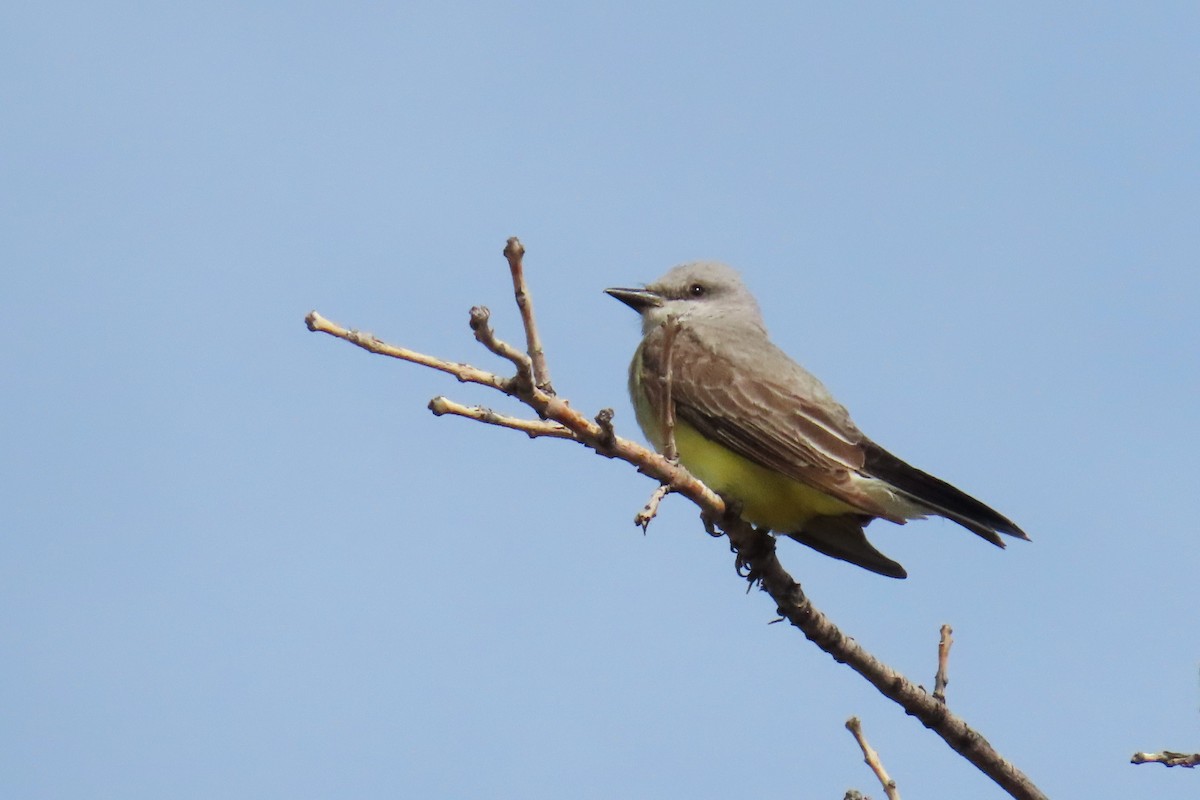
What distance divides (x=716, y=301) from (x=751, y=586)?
285 centimetres

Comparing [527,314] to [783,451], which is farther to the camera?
[783,451]

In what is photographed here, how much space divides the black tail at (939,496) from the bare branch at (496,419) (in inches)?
100

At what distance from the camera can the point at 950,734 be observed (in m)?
4.32

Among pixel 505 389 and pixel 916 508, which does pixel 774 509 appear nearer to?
pixel 916 508

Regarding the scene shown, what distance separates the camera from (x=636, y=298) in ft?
24.4

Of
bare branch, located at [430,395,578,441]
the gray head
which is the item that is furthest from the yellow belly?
bare branch, located at [430,395,578,441]

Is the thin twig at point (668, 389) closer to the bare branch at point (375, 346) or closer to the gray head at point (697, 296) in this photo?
the bare branch at point (375, 346)

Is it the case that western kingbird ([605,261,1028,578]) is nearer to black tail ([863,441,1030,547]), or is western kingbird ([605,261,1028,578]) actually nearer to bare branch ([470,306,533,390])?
black tail ([863,441,1030,547])

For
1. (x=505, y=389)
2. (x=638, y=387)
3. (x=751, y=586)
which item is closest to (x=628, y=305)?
(x=638, y=387)

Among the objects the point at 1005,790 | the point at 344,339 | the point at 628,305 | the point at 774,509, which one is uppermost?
the point at 628,305

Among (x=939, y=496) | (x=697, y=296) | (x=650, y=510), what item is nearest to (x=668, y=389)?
(x=650, y=510)

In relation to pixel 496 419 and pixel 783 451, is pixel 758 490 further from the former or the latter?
pixel 496 419

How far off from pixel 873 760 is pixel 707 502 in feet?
3.13

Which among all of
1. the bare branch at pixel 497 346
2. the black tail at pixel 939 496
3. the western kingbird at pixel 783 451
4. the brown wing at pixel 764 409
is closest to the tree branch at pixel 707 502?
the bare branch at pixel 497 346
